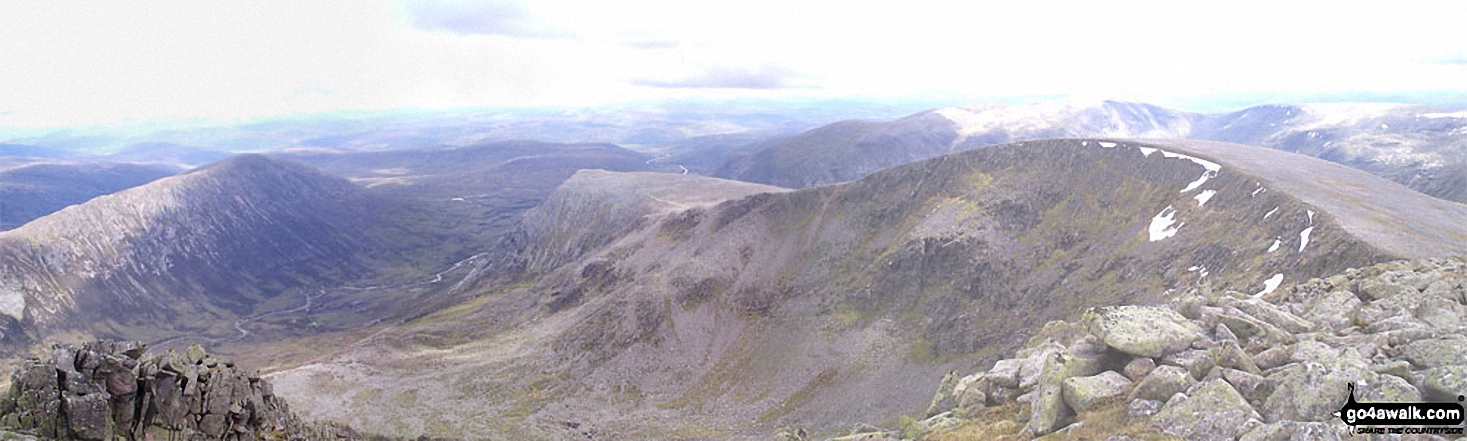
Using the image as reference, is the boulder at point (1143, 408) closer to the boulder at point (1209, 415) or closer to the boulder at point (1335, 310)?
A: the boulder at point (1209, 415)

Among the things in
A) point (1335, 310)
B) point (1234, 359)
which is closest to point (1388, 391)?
point (1234, 359)

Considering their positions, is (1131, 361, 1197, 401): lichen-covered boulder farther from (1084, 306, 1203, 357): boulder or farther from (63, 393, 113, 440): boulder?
(63, 393, 113, 440): boulder

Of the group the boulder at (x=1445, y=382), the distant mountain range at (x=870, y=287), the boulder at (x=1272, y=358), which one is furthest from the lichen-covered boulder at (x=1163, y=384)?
the distant mountain range at (x=870, y=287)

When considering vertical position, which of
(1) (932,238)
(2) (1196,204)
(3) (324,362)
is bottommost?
(3) (324,362)

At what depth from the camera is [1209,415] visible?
28172mm

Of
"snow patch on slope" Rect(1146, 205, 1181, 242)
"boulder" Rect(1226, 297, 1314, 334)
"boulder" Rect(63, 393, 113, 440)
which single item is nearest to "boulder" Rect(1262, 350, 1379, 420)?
"boulder" Rect(1226, 297, 1314, 334)

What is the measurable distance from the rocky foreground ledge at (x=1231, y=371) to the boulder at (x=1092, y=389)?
0.06 m

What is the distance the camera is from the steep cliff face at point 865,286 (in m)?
100

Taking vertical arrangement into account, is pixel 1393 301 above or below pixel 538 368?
above

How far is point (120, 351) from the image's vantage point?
130 ft

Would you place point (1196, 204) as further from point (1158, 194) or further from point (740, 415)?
point (740, 415)

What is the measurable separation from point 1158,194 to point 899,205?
2114 inches

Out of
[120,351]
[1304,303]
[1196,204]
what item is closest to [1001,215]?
[1196,204]

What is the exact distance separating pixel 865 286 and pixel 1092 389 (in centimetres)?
11017
